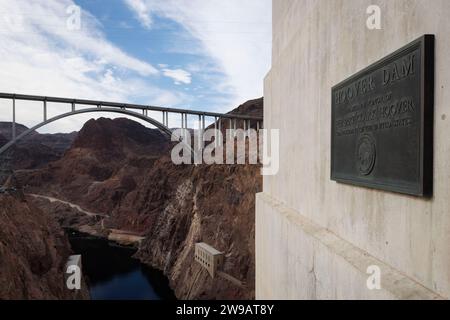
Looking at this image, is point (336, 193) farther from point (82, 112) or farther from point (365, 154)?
point (82, 112)

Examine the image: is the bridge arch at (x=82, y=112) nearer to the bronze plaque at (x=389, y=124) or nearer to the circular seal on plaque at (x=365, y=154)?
the bronze plaque at (x=389, y=124)

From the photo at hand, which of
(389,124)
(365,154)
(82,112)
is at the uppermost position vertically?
(82,112)

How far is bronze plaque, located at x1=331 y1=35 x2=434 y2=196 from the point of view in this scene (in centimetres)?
171

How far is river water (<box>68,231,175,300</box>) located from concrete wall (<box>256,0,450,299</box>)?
2259cm

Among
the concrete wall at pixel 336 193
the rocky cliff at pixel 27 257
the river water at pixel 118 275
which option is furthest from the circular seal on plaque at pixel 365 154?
the river water at pixel 118 275

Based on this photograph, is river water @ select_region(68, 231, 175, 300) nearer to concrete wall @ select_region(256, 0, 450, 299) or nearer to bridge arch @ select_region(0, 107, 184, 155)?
bridge arch @ select_region(0, 107, 184, 155)

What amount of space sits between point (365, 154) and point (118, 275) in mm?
30849

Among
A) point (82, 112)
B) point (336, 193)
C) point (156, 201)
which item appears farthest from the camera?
point (156, 201)

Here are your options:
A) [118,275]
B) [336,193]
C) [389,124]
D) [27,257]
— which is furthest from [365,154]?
[118,275]

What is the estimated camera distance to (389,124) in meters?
2.10

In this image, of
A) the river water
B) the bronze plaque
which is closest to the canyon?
the river water

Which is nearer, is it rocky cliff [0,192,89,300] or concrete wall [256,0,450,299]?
concrete wall [256,0,450,299]

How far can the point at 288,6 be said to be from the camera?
4.29 meters

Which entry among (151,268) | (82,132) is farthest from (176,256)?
(82,132)
